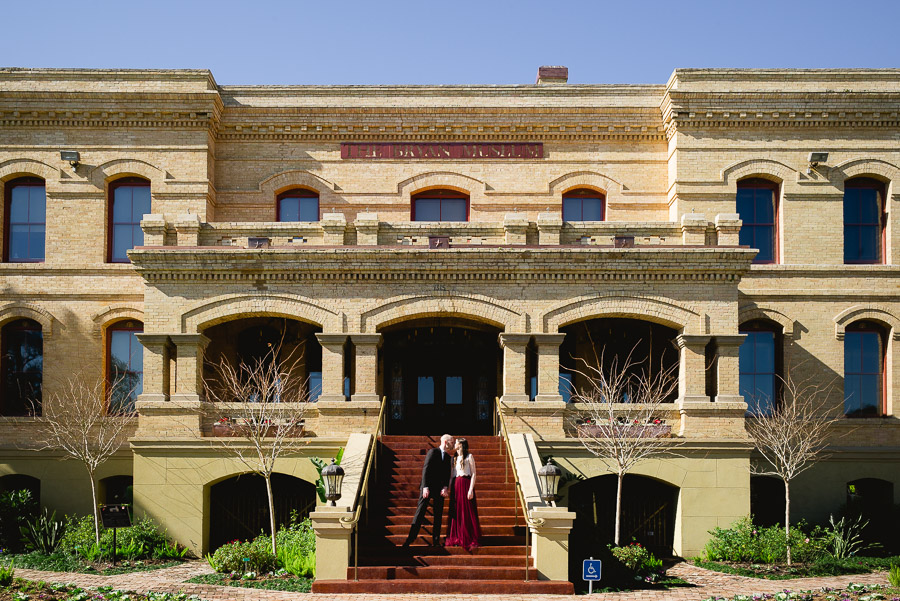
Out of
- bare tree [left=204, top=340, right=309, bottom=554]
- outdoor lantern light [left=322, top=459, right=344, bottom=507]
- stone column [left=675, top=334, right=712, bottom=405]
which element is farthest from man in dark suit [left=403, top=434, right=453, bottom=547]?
stone column [left=675, top=334, right=712, bottom=405]

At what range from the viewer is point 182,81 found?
24141 millimetres

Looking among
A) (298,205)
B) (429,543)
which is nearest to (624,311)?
(429,543)

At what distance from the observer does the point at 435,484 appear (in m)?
A: 16.6

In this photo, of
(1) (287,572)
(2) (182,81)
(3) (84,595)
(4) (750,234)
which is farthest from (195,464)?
(4) (750,234)

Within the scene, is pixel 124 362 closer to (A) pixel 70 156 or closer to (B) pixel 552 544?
(A) pixel 70 156

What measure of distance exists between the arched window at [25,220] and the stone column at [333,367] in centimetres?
846

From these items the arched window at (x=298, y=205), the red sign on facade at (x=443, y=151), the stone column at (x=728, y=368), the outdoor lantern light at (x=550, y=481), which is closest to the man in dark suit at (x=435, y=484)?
the outdoor lantern light at (x=550, y=481)

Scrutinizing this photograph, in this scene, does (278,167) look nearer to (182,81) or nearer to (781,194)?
(182,81)

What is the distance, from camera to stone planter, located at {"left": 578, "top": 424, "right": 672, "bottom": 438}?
1975 centimetres

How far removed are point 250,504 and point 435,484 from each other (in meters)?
6.48

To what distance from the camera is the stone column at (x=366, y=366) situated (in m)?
20.4

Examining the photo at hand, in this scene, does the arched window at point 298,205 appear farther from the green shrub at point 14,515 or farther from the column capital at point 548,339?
the green shrub at point 14,515

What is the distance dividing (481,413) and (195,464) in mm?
7318

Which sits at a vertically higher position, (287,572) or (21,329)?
(21,329)
